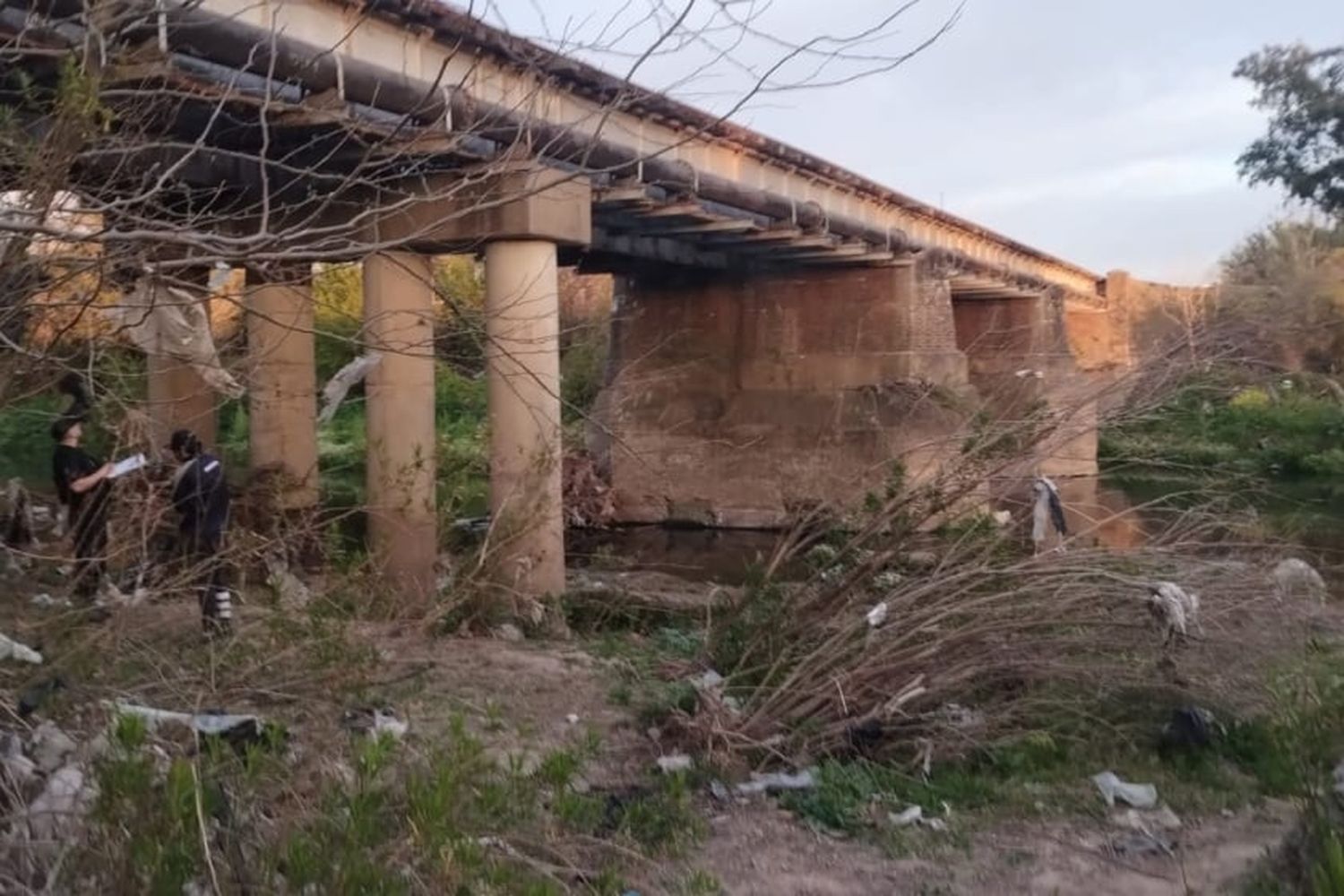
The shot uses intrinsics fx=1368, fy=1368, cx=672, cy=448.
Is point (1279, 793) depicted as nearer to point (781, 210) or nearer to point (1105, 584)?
point (1105, 584)

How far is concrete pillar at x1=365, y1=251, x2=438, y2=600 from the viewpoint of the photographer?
1150cm

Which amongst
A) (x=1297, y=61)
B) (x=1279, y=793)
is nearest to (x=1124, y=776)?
(x=1279, y=793)

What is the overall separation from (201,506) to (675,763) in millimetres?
3530

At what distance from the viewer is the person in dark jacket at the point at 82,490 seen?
688 cm

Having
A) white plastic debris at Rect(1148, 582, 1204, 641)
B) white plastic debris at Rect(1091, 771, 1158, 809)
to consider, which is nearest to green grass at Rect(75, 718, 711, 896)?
white plastic debris at Rect(1091, 771, 1158, 809)

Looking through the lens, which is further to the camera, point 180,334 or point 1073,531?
point 1073,531

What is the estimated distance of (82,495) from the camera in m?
8.56

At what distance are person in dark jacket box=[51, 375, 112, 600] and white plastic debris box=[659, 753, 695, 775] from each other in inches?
109

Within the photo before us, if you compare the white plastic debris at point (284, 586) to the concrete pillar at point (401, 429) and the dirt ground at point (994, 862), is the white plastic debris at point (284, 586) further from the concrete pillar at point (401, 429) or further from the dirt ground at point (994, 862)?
the dirt ground at point (994, 862)

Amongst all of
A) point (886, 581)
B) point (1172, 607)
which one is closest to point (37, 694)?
point (886, 581)

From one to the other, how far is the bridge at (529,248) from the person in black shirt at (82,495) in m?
1.15

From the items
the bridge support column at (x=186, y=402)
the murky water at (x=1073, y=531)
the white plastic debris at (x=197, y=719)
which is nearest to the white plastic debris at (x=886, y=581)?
the murky water at (x=1073, y=531)

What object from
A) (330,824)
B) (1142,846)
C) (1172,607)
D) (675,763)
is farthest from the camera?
(1172,607)

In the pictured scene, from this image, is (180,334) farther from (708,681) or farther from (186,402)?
(186,402)
